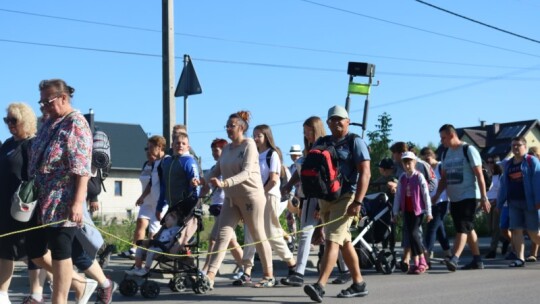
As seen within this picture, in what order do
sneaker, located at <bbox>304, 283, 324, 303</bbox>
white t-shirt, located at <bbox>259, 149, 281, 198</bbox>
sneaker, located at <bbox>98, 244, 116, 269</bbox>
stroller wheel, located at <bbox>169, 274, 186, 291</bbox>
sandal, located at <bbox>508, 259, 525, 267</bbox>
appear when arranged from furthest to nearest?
sandal, located at <bbox>508, 259, 525, 267</bbox> → sneaker, located at <bbox>98, 244, 116, 269</bbox> → white t-shirt, located at <bbox>259, 149, 281, 198</bbox> → stroller wheel, located at <bbox>169, 274, 186, 291</bbox> → sneaker, located at <bbox>304, 283, 324, 303</bbox>

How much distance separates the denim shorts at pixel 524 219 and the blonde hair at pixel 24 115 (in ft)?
24.0

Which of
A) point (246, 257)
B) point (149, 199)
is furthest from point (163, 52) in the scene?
point (246, 257)

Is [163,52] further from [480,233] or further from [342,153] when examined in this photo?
[480,233]

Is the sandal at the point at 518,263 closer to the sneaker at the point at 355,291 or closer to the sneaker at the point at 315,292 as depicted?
the sneaker at the point at 355,291

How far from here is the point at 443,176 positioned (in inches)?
489

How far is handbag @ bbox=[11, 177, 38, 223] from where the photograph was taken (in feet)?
24.1

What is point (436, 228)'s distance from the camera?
1280cm

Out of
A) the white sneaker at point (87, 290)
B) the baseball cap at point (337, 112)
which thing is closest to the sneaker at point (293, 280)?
the baseball cap at point (337, 112)

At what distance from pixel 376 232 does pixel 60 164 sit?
5.80 meters

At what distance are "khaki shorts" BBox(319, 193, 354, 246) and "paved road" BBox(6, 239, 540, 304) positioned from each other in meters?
0.63

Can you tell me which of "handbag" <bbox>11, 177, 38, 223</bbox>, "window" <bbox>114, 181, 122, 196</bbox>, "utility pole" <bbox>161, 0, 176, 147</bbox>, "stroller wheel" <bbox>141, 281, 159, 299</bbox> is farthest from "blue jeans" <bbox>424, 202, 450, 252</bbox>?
"window" <bbox>114, 181, 122, 196</bbox>

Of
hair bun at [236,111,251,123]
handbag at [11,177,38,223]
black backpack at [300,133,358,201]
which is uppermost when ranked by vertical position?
hair bun at [236,111,251,123]

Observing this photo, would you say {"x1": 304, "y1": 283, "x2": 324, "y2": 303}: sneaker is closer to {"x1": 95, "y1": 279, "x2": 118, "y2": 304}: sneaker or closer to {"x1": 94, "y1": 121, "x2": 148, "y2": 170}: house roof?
{"x1": 95, "y1": 279, "x2": 118, "y2": 304}: sneaker

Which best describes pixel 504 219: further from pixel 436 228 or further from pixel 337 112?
pixel 337 112
